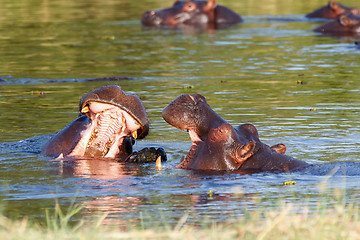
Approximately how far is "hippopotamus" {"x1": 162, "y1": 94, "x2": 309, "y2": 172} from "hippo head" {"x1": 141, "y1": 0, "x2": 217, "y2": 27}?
1445cm

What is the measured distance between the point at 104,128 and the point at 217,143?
106 cm

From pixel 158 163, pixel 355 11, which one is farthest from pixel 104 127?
pixel 355 11

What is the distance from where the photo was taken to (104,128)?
6555mm

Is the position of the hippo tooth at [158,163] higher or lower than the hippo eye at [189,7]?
higher

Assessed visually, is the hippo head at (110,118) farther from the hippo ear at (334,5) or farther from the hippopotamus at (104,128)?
the hippo ear at (334,5)

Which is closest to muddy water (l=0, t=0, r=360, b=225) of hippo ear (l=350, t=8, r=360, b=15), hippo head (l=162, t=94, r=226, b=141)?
hippo head (l=162, t=94, r=226, b=141)

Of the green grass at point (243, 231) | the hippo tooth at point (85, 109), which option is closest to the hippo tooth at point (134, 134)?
the hippo tooth at point (85, 109)

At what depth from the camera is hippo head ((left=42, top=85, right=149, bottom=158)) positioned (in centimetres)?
622

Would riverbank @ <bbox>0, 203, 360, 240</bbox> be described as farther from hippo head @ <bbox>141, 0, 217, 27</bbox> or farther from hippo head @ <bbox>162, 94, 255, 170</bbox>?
A: hippo head @ <bbox>141, 0, 217, 27</bbox>

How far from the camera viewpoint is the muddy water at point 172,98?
5.50 m

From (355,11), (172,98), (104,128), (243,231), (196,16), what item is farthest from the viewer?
(196,16)

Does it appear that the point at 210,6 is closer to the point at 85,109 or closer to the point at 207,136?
the point at 85,109

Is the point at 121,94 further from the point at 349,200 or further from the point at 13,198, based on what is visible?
the point at 349,200

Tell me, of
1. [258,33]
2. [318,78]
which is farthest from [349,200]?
[258,33]
